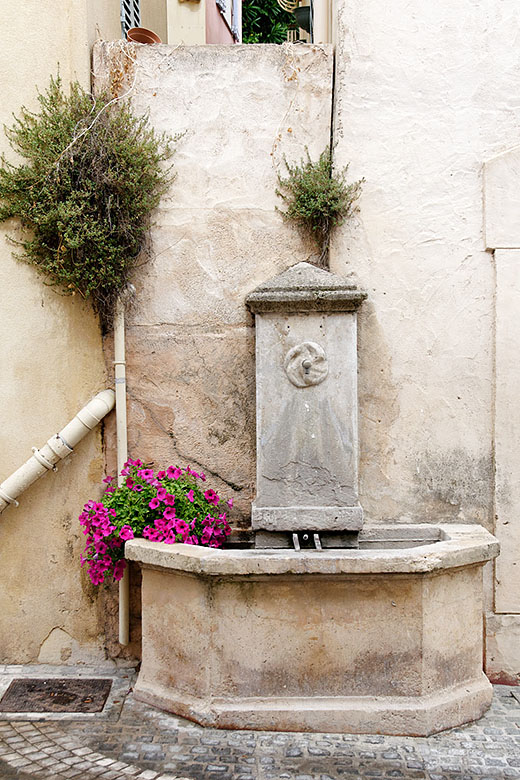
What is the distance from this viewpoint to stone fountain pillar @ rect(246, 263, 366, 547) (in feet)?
13.2

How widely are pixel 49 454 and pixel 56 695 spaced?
1.35 meters

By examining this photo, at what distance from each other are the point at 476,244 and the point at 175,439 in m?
2.16

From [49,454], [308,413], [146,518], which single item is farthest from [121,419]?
[308,413]

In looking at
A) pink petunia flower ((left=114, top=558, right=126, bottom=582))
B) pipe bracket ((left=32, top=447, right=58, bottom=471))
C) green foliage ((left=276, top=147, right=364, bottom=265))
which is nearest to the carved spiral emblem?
green foliage ((left=276, top=147, right=364, bottom=265))

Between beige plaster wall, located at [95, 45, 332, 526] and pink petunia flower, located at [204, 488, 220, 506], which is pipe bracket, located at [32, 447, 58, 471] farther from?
pink petunia flower, located at [204, 488, 220, 506]

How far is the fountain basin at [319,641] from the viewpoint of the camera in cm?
353

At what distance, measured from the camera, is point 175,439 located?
4422mm

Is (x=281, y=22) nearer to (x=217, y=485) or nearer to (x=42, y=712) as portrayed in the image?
(x=217, y=485)

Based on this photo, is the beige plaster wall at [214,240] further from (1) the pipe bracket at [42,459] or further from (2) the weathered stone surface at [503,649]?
(2) the weathered stone surface at [503,649]

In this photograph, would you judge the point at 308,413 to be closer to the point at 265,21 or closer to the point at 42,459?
the point at 42,459

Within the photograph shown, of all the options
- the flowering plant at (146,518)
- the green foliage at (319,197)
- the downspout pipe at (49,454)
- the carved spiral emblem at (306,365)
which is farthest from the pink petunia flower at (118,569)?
the green foliage at (319,197)

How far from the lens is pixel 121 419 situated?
437cm

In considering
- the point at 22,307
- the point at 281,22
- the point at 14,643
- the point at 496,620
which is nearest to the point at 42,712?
the point at 14,643

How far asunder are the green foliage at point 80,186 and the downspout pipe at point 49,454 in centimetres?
70
